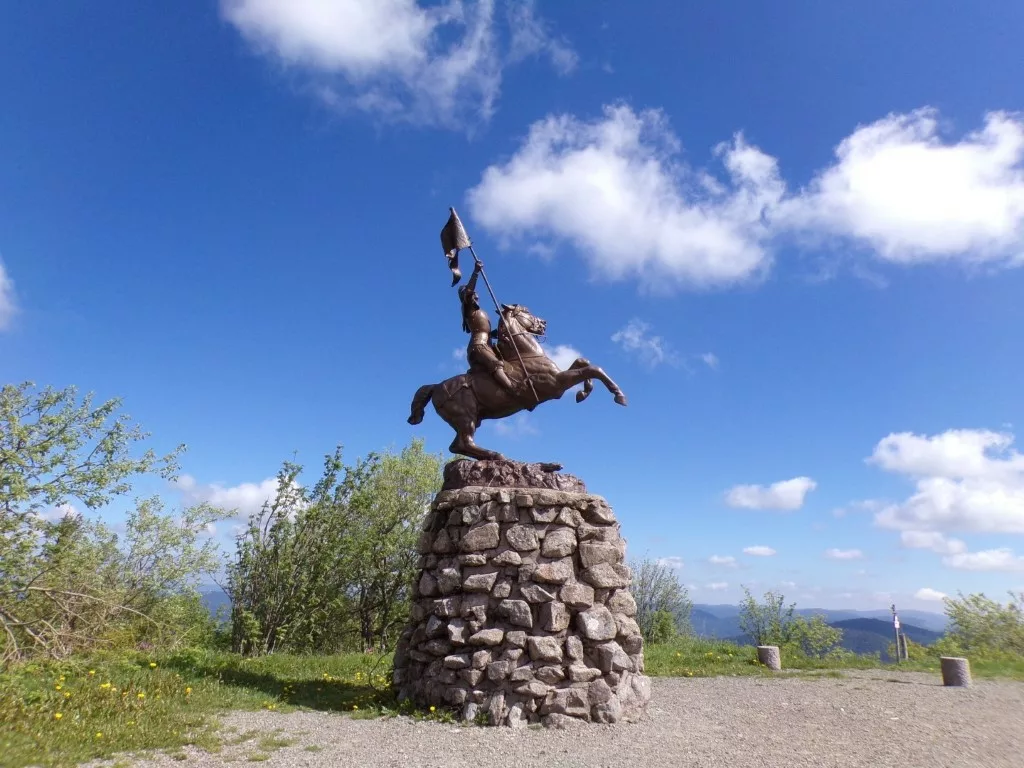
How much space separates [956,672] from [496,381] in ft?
29.1

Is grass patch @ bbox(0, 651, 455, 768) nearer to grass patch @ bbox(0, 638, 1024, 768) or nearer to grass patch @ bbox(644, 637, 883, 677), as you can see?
grass patch @ bbox(0, 638, 1024, 768)

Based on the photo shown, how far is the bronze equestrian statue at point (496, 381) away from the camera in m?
8.17

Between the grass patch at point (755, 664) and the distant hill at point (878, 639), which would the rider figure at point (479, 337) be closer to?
the grass patch at point (755, 664)

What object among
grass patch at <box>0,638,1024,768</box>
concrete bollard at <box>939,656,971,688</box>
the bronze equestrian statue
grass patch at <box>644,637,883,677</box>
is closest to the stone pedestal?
grass patch at <box>0,638,1024,768</box>

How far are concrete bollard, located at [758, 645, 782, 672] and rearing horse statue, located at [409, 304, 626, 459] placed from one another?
22.6 ft

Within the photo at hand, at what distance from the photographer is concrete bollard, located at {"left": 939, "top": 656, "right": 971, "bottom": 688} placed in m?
9.65

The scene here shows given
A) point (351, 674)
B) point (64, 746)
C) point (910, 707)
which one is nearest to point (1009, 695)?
point (910, 707)

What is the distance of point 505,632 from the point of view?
667 centimetres

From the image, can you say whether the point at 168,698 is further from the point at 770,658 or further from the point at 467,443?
the point at 770,658

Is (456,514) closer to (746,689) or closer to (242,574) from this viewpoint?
(746,689)

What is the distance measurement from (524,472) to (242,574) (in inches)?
333

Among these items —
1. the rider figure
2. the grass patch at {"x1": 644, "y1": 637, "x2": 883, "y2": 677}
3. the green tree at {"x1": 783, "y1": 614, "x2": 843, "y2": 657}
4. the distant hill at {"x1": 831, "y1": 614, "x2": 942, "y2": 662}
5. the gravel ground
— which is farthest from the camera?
the green tree at {"x1": 783, "y1": 614, "x2": 843, "y2": 657}

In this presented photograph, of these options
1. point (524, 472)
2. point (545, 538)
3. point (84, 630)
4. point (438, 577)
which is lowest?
point (84, 630)

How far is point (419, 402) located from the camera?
8664 millimetres
